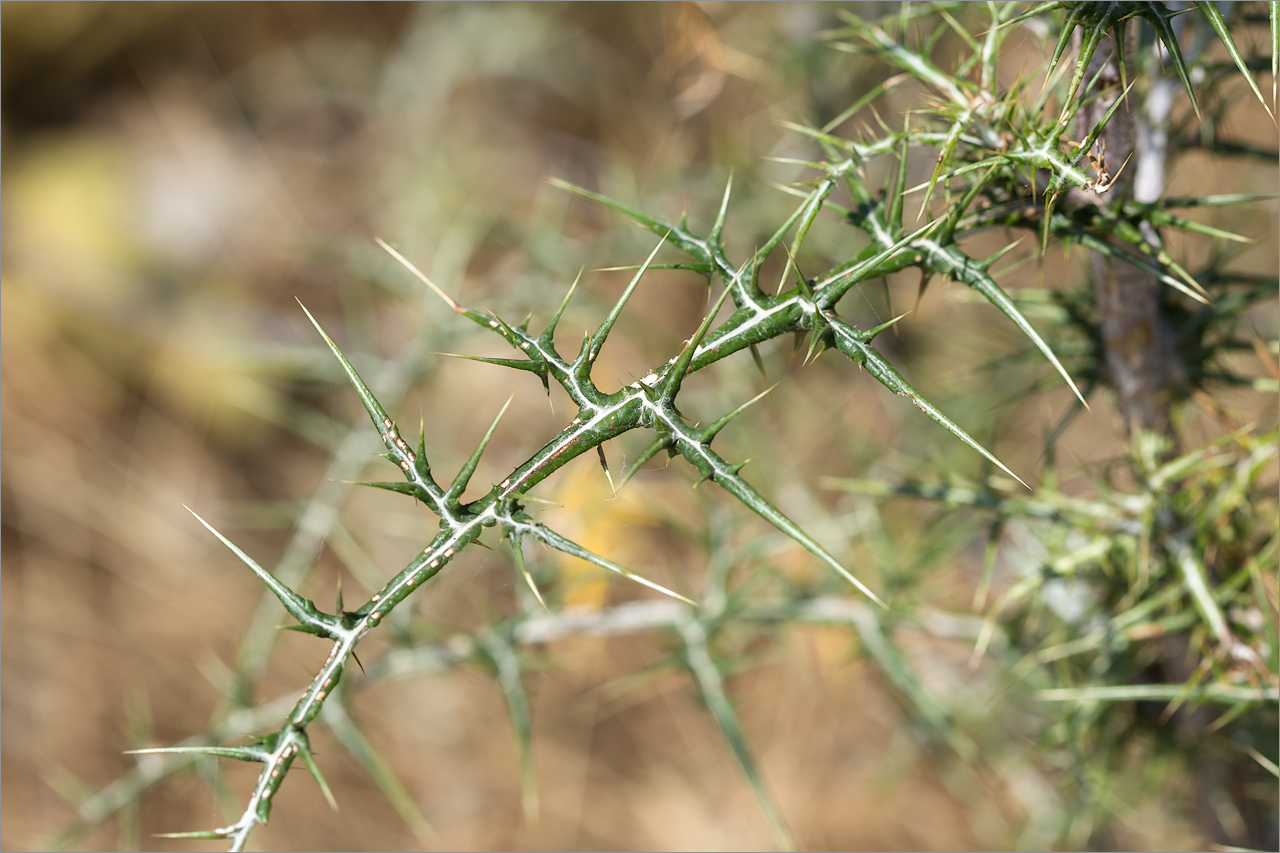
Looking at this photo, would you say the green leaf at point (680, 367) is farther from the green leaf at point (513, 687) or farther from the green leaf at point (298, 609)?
the green leaf at point (513, 687)

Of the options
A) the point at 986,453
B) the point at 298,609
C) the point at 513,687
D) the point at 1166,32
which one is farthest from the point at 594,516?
the point at 1166,32

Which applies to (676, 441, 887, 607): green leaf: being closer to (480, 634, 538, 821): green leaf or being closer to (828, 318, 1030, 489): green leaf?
(828, 318, 1030, 489): green leaf

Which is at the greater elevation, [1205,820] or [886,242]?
[886,242]

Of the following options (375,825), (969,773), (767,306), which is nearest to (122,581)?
(375,825)

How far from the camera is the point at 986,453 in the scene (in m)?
0.77

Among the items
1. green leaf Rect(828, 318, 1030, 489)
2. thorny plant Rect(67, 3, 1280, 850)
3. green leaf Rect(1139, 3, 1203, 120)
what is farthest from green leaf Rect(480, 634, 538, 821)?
green leaf Rect(1139, 3, 1203, 120)

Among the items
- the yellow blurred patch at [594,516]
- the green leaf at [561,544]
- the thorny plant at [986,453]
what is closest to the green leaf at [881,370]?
the thorny plant at [986,453]

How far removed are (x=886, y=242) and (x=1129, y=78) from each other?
392mm

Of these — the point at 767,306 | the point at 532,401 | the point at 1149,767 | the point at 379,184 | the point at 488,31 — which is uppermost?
the point at 488,31

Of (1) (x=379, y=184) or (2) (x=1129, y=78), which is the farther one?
(1) (x=379, y=184)

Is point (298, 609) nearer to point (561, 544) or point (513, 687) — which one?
point (561, 544)

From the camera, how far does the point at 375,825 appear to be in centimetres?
301

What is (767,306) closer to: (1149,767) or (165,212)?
(1149,767)

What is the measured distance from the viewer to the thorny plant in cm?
79
